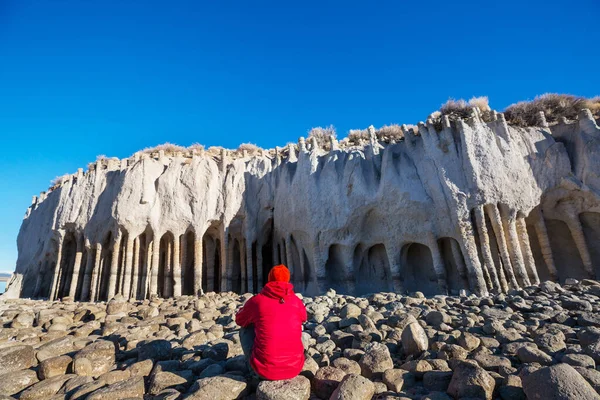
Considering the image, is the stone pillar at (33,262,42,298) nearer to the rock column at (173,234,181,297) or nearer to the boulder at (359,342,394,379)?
the rock column at (173,234,181,297)

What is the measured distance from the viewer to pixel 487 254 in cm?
1256

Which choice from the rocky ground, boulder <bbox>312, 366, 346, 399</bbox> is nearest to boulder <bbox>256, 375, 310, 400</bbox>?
the rocky ground

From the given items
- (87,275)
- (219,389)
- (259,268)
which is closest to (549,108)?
(259,268)

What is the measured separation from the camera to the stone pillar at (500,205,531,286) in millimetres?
12203

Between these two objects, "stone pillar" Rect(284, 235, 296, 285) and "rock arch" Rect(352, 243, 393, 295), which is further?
"stone pillar" Rect(284, 235, 296, 285)

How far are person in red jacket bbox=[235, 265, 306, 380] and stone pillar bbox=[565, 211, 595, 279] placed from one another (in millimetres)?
14871

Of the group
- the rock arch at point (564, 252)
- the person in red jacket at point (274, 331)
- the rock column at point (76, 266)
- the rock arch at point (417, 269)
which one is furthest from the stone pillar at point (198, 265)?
the rock arch at point (564, 252)

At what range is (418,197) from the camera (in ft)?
47.7

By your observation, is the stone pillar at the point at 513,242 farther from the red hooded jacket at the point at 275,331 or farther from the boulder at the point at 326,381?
the red hooded jacket at the point at 275,331

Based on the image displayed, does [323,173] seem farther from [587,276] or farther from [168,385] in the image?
[168,385]

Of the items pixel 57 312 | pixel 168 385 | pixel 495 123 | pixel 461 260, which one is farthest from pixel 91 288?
pixel 495 123

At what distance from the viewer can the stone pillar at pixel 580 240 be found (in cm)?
1305

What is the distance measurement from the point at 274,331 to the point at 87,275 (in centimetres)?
1966

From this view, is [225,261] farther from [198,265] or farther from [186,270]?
[186,270]
